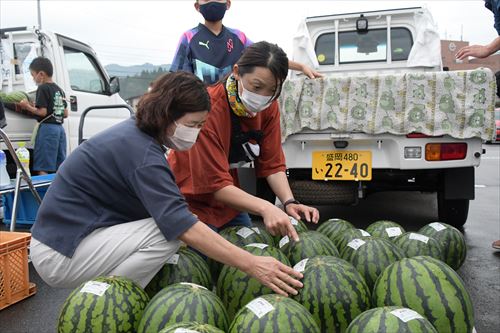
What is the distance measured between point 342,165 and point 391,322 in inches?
120

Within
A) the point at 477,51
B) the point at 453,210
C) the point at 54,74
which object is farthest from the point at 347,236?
the point at 54,74

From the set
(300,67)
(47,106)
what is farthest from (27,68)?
(300,67)

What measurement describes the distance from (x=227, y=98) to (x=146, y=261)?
3.61 ft

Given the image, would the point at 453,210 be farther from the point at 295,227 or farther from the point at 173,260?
the point at 173,260

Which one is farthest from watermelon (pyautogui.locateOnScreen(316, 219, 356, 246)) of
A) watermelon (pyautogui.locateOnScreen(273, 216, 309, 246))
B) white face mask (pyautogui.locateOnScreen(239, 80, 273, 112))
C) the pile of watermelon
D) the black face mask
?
the black face mask

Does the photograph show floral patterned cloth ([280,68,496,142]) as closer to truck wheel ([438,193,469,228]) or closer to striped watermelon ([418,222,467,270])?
truck wheel ([438,193,469,228])

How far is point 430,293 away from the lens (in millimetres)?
1989

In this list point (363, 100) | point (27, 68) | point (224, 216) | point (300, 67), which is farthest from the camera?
point (27, 68)

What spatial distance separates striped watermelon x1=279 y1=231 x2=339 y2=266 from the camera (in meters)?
2.61

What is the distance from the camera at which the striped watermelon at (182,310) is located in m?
1.87

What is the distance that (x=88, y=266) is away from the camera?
237 centimetres

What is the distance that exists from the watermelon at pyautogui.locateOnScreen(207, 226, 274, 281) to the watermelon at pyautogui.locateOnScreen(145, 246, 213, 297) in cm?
19

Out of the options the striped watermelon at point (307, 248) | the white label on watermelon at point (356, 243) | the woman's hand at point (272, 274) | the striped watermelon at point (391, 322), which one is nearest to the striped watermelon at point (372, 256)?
the white label on watermelon at point (356, 243)

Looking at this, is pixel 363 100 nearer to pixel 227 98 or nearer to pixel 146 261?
pixel 227 98
